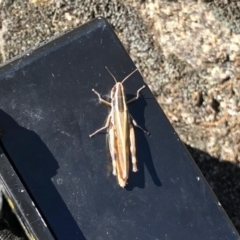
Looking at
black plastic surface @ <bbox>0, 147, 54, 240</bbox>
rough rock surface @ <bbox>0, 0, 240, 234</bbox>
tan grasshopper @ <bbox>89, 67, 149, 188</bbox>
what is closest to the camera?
black plastic surface @ <bbox>0, 147, 54, 240</bbox>

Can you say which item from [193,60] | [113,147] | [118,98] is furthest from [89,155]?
[193,60]

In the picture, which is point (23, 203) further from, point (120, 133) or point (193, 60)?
point (193, 60)

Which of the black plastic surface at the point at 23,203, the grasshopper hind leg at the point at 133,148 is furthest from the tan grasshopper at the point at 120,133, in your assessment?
the black plastic surface at the point at 23,203

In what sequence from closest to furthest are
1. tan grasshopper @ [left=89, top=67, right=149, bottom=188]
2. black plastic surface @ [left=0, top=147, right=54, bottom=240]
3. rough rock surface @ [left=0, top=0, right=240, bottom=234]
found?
black plastic surface @ [left=0, top=147, right=54, bottom=240], tan grasshopper @ [left=89, top=67, right=149, bottom=188], rough rock surface @ [left=0, top=0, right=240, bottom=234]

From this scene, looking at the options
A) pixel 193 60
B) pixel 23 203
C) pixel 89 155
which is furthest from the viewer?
pixel 193 60

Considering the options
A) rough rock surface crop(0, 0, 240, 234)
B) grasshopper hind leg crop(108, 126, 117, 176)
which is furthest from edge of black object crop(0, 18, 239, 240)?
rough rock surface crop(0, 0, 240, 234)

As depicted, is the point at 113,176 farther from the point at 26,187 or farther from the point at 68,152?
the point at 26,187

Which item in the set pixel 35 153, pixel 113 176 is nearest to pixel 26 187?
pixel 35 153

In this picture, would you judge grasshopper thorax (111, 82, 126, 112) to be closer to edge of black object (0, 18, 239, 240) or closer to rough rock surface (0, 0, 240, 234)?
edge of black object (0, 18, 239, 240)
